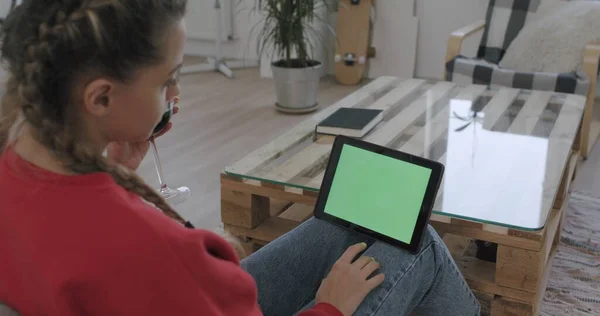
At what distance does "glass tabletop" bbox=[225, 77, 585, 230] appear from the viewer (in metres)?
1.46

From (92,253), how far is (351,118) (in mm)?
1414

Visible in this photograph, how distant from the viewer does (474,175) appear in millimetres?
1600

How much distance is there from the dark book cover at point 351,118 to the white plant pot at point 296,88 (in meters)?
1.28

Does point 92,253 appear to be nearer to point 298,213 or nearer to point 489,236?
point 489,236

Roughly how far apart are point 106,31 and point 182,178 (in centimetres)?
192

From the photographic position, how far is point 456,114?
2.07 m

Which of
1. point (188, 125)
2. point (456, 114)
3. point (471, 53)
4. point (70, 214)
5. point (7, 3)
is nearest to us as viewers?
point (70, 214)

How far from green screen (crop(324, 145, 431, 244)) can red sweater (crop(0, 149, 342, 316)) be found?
24.0 inches

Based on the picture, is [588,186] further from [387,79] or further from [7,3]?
[7,3]

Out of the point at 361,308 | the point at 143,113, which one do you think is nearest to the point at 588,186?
the point at 361,308

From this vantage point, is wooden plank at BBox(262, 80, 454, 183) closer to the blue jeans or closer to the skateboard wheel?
the blue jeans

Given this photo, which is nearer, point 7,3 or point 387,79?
point 387,79

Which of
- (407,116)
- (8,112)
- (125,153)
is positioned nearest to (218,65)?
(407,116)

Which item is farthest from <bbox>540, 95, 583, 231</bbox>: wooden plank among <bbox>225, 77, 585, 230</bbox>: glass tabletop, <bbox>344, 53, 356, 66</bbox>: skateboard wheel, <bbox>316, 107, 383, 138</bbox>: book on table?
<bbox>344, 53, 356, 66</bbox>: skateboard wheel
